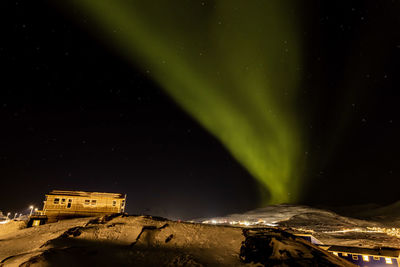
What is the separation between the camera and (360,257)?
141 ft

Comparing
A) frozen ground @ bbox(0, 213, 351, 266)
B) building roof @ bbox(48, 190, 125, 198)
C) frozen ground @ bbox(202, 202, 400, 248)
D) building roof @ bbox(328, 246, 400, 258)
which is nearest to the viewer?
frozen ground @ bbox(0, 213, 351, 266)

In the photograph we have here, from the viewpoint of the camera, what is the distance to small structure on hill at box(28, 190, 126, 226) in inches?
1480

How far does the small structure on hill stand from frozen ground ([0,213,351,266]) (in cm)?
1345

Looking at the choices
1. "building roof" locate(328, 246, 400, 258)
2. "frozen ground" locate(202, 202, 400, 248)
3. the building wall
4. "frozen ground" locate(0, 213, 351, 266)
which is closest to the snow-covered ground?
"frozen ground" locate(202, 202, 400, 248)

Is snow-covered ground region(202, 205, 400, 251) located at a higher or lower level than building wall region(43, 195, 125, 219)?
lower

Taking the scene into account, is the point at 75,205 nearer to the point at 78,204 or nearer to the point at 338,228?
the point at 78,204

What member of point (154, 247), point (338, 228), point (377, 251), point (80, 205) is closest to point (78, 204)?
point (80, 205)

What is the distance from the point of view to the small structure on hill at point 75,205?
37594 mm

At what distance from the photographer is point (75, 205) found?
38.7 m

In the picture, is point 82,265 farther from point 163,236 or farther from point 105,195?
point 105,195

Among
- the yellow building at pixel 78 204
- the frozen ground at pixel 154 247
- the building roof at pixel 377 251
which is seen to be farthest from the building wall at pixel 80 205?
the building roof at pixel 377 251

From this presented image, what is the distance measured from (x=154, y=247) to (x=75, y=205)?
970 inches

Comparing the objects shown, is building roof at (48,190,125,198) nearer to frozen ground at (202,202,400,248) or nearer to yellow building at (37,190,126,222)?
yellow building at (37,190,126,222)

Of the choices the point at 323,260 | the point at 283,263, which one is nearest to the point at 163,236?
the point at 283,263
